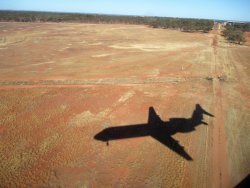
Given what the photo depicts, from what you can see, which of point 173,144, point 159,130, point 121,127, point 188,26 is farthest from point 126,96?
point 188,26

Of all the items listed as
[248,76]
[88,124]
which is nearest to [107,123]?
[88,124]

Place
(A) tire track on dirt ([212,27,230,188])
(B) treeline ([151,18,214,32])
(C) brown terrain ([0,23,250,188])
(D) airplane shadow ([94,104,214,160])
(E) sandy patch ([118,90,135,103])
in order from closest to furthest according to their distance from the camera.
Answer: (A) tire track on dirt ([212,27,230,188]) < (C) brown terrain ([0,23,250,188]) < (D) airplane shadow ([94,104,214,160]) < (E) sandy patch ([118,90,135,103]) < (B) treeline ([151,18,214,32])

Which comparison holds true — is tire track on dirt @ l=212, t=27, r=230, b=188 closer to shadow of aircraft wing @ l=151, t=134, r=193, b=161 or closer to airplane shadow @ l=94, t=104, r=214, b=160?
airplane shadow @ l=94, t=104, r=214, b=160

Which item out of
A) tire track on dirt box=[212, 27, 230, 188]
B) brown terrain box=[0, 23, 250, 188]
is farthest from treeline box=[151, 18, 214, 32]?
tire track on dirt box=[212, 27, 230, 188]

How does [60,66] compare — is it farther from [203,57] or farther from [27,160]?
[203,57]

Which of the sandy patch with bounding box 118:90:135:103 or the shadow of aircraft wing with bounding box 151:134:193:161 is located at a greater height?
the sandy patch with bounding box 118:90:135:103

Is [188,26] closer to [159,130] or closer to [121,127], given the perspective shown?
[159,130]
